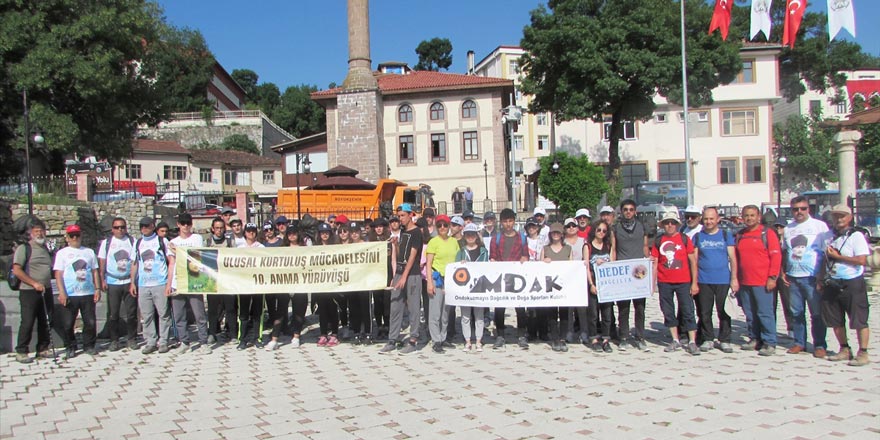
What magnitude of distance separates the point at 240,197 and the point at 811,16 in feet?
156

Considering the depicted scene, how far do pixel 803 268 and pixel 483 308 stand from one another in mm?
4009

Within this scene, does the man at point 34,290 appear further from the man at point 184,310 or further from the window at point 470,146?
the window at point 470,146

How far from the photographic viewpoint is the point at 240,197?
23547mm

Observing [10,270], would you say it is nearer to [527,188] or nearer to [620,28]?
[620,28]

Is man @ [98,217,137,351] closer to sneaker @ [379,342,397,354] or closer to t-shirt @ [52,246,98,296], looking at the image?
t-shirt @ [52,246,98,296]

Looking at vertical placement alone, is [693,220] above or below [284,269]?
above

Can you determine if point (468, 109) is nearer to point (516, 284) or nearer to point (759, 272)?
point (516, 284)

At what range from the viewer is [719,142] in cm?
4628

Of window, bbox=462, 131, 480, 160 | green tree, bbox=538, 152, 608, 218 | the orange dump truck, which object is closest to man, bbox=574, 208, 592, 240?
the orange dump truck

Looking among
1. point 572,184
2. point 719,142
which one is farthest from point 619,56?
point 719,142

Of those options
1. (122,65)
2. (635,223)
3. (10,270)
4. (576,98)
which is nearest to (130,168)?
(122,65)

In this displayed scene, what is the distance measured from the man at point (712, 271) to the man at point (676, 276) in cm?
11

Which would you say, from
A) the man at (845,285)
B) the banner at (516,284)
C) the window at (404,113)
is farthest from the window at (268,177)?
the man at (845,285)

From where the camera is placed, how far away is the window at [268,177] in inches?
2372
